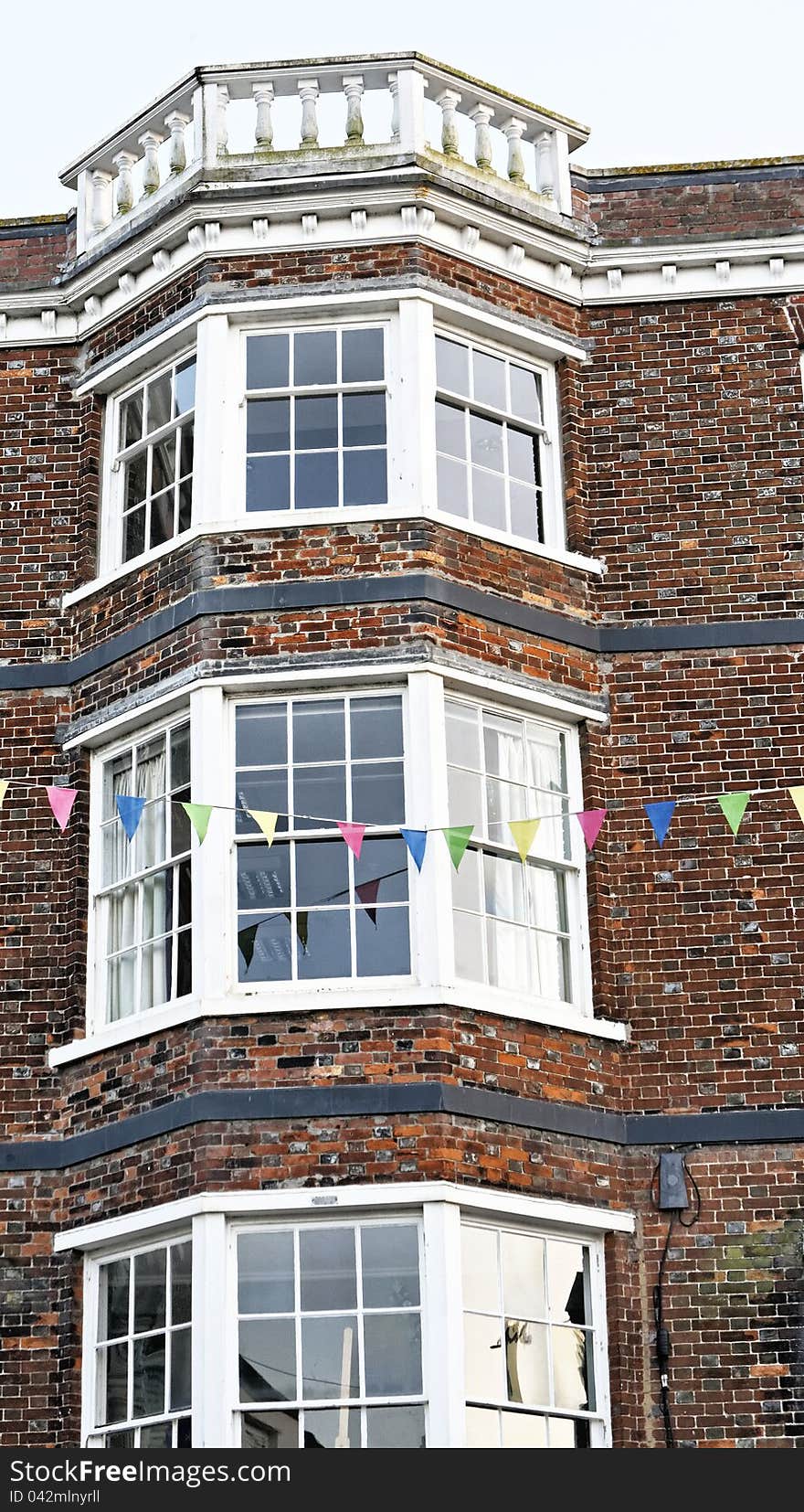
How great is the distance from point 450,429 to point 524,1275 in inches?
228

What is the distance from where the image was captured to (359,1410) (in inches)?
515

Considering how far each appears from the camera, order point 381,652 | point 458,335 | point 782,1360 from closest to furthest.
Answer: point 782,1360, point 381,652, point 458,335

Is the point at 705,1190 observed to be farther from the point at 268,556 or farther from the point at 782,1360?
the point at 268,556

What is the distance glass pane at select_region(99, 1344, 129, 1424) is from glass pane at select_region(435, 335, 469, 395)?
22.3ft

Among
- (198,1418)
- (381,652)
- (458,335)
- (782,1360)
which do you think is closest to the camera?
(198,1418)

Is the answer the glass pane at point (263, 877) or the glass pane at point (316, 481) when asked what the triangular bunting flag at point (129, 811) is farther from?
the glass pane at point (316, 481)

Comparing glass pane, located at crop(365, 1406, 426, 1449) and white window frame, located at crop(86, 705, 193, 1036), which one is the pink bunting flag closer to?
white window frame, located at crop(86, 705, 193, 1036)

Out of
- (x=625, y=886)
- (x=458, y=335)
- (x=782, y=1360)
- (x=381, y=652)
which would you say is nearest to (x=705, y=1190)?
(x=782, y=1360)

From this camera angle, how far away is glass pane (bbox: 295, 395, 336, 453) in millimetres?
15711

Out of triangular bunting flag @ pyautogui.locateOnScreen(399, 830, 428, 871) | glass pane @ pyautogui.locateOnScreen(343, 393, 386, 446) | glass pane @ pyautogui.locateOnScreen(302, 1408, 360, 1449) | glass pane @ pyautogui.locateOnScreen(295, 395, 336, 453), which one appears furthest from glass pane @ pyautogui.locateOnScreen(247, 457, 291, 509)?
glass pane @ pyautogui.locateOnScreen(302, 1408, 360, 1449)

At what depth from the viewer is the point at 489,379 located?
16266mm

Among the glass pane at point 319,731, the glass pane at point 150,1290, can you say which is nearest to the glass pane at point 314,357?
the glass pane at point 319,731

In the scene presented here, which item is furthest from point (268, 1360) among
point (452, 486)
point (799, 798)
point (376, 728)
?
point (452, 486)

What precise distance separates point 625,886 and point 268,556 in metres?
3.20
